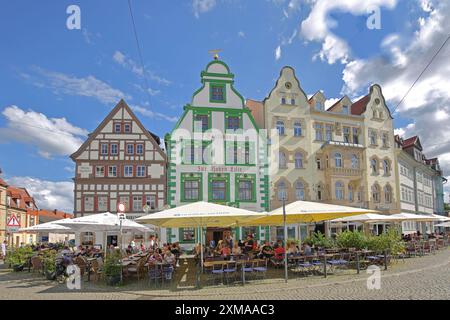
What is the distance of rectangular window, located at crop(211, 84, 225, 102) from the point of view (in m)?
29.5

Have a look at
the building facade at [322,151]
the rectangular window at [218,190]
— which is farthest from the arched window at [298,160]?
the rectangular window at [218,190]

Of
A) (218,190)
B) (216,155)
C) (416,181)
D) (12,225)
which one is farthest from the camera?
(416,181)

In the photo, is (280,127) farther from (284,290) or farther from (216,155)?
(284,290)

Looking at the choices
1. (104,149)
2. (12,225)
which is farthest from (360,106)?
(12,225)

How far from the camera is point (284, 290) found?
1080 cm

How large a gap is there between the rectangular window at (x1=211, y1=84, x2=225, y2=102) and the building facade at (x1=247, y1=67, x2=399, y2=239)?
3829 mm

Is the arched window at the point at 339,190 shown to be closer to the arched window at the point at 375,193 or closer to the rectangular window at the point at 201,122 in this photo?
the arched window at the point at 375,193

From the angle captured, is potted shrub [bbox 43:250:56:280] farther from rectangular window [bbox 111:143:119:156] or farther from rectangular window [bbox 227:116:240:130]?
rectangular window [bbox 227:116:240:130]

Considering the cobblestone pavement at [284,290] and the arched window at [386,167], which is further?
the arched window at [386,167]

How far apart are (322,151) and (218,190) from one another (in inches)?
401

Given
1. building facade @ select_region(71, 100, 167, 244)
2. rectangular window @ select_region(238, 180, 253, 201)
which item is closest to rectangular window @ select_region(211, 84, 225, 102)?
building facade @ select_region(71, 100, 167, 244)

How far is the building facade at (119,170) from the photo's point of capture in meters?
27.3

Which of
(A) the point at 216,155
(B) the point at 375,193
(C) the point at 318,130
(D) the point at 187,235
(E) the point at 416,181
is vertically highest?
(C) the point at 318,130

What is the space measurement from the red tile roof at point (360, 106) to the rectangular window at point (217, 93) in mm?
14707
